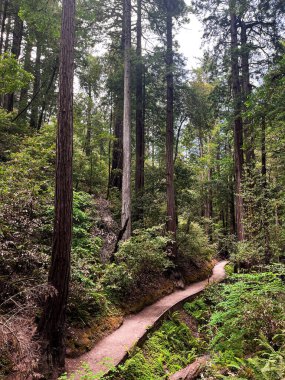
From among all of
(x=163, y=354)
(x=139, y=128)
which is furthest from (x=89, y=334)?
(x=139, y=128)

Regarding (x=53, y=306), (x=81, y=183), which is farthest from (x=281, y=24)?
(x=53, y=306)

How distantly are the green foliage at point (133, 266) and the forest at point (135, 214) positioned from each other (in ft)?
0.18

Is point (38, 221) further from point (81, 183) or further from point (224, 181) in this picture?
point (224, 181)

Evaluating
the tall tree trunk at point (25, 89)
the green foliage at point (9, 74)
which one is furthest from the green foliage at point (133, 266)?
the tall tree trunk at point (25, 89)

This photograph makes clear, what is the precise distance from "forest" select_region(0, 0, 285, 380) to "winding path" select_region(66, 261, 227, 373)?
0.14 ft

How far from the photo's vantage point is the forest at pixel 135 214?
4.95m

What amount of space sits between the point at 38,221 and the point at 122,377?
383 cm

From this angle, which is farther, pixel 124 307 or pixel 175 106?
pixel 175 106

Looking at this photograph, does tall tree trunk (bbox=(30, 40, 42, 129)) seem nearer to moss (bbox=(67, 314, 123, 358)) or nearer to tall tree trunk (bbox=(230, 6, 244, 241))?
tall tree trunk (bbox=(230, 6, 244, 241))

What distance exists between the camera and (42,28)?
30.4ft

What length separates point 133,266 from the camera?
30.3 feet

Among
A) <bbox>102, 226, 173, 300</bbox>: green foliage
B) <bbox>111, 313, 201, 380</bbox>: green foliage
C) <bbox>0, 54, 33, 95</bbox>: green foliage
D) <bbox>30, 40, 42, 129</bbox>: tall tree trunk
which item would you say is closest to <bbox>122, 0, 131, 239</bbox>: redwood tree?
<bbox>102, 226, 173, 300</bbox>: green foliage

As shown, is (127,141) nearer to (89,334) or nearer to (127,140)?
(127,140)

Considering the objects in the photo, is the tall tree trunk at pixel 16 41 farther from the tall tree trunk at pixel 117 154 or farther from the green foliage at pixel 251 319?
the green foliage at pixel 251 319
